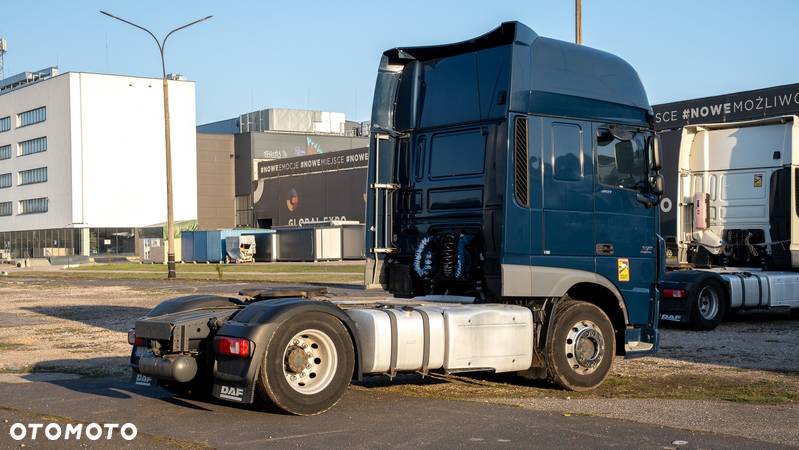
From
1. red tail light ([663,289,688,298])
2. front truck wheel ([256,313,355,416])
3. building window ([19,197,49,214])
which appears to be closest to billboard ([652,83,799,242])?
red tail light ([663,289,688,298])

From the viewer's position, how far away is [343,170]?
269ft

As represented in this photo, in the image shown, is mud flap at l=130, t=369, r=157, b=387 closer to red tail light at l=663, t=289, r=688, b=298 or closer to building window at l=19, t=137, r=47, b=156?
red tail light at l=663, t=289, r=688, b=298

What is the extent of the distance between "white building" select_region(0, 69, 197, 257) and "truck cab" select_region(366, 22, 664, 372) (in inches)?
3356

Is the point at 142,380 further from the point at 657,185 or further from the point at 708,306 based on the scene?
the point at 708,306

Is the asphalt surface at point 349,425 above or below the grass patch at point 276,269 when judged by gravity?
above

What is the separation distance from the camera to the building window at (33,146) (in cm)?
9618

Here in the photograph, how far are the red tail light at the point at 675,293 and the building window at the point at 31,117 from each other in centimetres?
8813

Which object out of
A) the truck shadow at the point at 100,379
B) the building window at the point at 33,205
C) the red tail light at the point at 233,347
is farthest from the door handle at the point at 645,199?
the building window at the point at 33,205

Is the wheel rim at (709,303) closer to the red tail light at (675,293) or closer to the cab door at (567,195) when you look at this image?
the red tail light at (675,293)

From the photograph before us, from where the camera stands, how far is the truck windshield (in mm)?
10797

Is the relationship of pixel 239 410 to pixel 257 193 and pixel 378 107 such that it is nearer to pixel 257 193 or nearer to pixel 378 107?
pixel 378 107

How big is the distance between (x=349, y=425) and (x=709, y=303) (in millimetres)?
10432

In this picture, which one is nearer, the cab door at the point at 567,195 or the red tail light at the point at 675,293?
the cab door at the point at 567,195

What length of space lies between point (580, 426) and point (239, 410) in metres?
3.04
